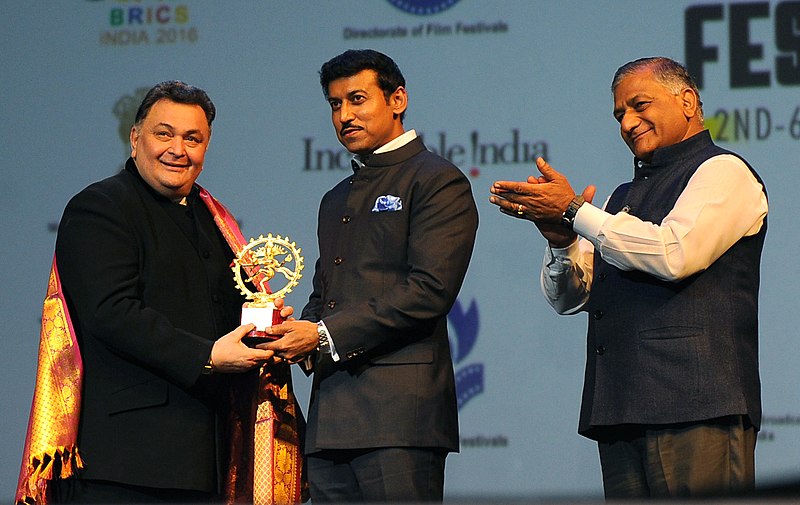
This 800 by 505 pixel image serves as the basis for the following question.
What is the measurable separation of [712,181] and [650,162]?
A: 245mm

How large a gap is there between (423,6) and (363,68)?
1.59m

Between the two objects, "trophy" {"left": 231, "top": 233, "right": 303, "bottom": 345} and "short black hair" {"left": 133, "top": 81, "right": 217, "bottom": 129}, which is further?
"short black hair" {"left": 133, "top": 81, "right": 217, "bottom": 129}

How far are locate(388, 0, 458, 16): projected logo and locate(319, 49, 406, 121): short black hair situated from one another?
1524 mm

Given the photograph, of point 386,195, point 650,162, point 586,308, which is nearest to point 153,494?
point 386,195

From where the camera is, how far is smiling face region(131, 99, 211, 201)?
3.27 m

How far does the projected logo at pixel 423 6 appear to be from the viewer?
480 centimetres

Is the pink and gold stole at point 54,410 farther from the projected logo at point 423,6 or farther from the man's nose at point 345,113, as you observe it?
the projected logo at point 423,6

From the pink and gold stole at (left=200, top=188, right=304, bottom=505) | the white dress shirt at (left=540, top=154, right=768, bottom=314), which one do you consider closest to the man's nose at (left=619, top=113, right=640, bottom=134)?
the white dress shirt at (left=540, top=154, right=768, bottom=314)

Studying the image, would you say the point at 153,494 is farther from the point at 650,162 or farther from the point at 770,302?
the point at 770,302

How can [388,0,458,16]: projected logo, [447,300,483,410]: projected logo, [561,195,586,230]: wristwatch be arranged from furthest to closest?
[388,0,458,16]: projected logo → [447,300,483,410]: projected logo → [561,195,586,230]: wristwatch

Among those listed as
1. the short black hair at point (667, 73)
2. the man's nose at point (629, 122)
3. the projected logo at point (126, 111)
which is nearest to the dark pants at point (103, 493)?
the man's nose at point (629, 122)

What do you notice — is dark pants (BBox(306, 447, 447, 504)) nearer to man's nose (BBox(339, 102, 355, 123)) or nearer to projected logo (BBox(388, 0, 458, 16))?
man's nose (BBox(339, 102, 355, 123))

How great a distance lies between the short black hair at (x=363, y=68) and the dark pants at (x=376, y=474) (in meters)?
0.91

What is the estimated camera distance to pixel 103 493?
302 centimetres
